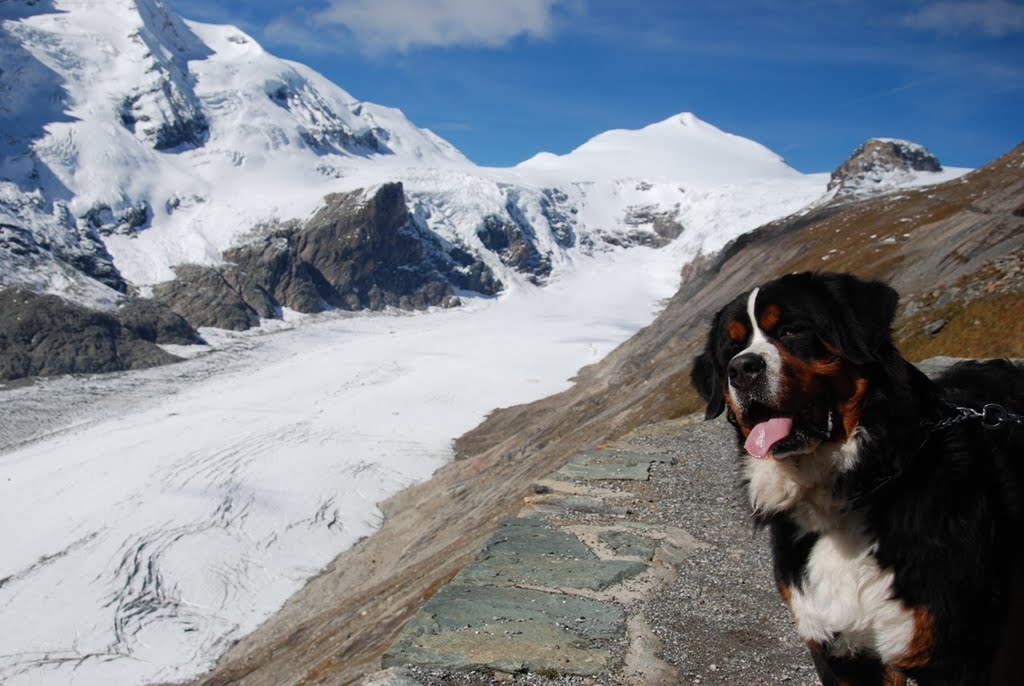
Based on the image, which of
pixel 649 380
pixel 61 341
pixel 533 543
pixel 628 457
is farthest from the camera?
pixel 61 341

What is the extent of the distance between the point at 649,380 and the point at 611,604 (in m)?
31.2

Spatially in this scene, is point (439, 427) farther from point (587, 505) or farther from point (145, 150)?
point (145, 150)

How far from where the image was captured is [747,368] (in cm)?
343

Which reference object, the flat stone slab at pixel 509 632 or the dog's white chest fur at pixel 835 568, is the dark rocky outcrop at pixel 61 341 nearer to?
the flat stone slab at pixel 509 632

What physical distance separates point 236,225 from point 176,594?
5971 inches

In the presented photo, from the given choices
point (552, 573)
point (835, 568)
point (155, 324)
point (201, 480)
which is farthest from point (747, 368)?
point (155, 324)

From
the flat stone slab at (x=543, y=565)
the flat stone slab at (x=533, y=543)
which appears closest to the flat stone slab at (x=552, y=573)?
the flat stone slab at (x=543, y=565)

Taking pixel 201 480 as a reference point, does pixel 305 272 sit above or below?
above

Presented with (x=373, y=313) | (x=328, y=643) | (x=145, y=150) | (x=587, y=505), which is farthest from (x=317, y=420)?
(x=145, y=150)

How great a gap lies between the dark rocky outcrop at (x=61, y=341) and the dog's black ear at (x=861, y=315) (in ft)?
420

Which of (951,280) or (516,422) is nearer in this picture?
(951,280)

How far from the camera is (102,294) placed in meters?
141

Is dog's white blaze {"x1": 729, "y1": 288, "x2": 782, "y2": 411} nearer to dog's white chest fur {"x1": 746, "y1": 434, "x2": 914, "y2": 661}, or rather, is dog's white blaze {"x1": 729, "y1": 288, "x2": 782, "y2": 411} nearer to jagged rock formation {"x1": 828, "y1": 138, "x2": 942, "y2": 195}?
dog's white chest fur {"x1": 746, "y1": 434, "x2": 914, "y2": 661}

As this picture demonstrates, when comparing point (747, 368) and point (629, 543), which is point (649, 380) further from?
point (747, 368)
